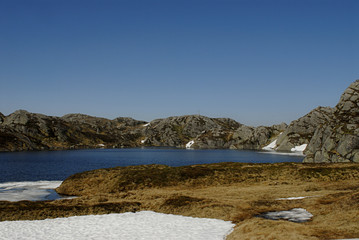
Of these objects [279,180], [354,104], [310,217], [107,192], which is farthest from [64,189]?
[354,104]

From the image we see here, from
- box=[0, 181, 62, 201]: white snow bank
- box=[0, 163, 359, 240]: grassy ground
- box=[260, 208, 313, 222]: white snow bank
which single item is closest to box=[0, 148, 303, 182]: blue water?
box=[0, 181, 62, 201]: white snow bank

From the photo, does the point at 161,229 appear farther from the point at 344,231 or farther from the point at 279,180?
the point at 279,180

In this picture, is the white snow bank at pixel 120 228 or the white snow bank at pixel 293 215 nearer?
the white snow bank at pixel 120 228

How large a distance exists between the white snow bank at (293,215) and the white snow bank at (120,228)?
4.66 metres

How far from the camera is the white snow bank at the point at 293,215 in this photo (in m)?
28.0

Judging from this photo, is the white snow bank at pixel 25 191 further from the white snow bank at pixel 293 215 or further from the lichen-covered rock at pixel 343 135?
the lichen-covered rock at pixel 343 135

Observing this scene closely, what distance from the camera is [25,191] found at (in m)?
52.6

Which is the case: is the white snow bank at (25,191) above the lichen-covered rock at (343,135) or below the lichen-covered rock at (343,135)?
below

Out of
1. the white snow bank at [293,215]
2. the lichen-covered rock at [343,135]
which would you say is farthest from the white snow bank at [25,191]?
the lichen-covered rock at [343,135]

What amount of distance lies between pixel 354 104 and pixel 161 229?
128m

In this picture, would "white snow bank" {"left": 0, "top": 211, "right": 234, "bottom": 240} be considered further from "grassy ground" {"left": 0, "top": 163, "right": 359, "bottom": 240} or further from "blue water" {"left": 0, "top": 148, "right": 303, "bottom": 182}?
"blue water" {"left": 0, "top": 148, "right": 303, "bottom": 182}

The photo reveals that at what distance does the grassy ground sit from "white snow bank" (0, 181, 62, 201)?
3.66 m

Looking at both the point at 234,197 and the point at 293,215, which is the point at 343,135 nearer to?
the point at 234,197

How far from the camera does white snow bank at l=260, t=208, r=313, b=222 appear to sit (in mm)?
27958
